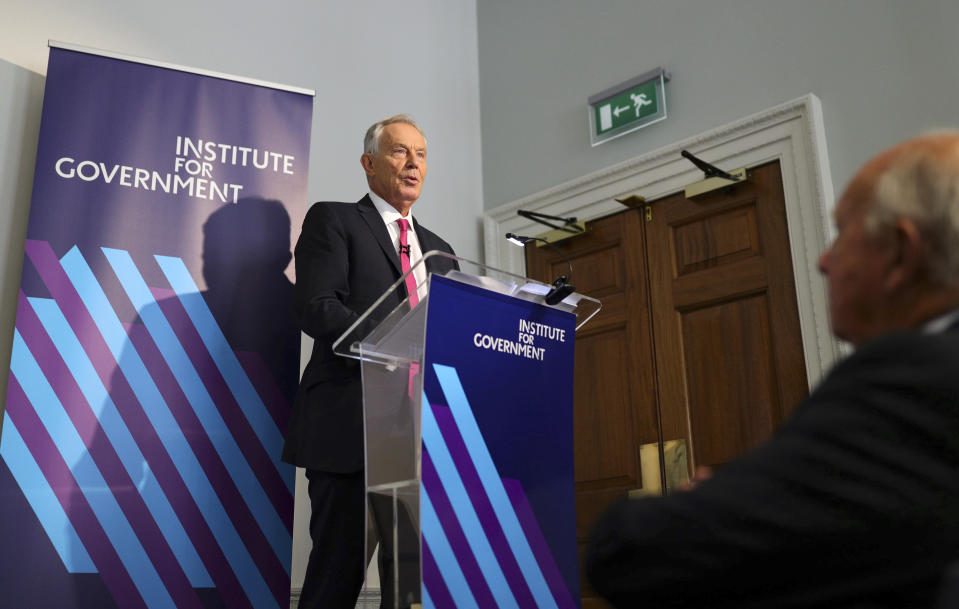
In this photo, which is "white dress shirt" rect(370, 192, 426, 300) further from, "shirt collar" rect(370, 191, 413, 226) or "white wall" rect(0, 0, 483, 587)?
"white wall" rect(0, 0, 483, 587)

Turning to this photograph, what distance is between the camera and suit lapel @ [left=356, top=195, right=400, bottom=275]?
2.60m

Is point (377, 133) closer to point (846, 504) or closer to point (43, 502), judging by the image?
point (43, 502)

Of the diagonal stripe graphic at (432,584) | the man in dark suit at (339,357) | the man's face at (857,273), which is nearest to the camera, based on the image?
the man's face at (857,273)

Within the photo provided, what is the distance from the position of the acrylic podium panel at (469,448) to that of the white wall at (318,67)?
1.56 metres

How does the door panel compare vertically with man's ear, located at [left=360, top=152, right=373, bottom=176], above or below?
below

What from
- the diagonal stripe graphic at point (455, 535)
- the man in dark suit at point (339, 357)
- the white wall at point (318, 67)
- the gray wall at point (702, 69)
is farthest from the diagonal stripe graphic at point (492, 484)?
the gray wall at point (702, 69)

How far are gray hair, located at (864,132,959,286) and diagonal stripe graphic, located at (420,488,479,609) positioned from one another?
1129mm

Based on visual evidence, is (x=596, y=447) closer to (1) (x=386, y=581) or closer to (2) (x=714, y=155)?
(2) (x=714, y=155)

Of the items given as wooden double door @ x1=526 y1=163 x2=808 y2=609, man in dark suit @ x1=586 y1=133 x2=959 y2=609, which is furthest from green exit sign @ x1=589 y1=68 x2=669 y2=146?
man in dark suit @ x1=586 y1=133 x2=959 y2=609

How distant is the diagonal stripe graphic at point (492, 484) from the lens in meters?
1.83

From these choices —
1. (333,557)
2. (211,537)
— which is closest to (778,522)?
(333,557)

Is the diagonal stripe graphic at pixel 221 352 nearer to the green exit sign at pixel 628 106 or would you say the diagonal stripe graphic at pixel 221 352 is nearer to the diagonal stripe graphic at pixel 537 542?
the diagonal stripe graphic at pixel 537 542

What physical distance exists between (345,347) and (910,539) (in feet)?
4.85

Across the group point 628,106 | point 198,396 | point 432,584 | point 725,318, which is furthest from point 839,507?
point 628,106
